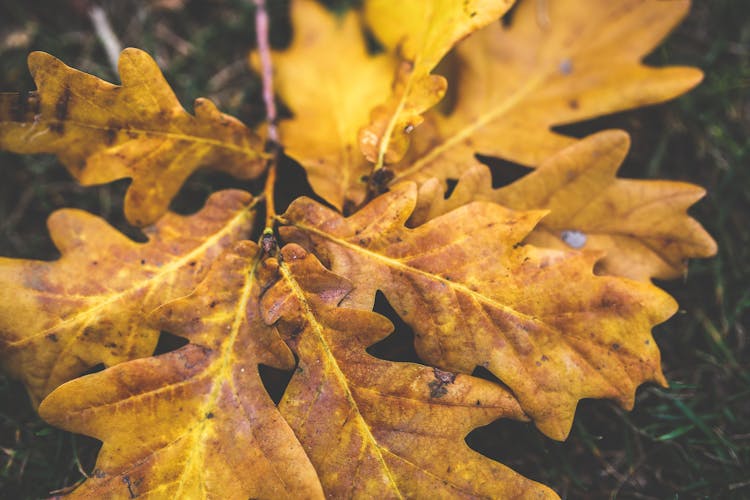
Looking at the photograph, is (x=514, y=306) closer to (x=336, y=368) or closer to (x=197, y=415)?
(x=336, y=368)

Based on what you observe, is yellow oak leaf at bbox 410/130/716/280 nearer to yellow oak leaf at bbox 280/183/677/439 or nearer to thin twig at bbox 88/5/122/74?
yellow oak leaf at bbox 280/183/677/439

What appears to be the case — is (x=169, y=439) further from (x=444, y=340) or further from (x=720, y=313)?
(x=720, y=313)

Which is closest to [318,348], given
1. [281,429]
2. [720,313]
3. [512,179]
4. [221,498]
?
[281,429]

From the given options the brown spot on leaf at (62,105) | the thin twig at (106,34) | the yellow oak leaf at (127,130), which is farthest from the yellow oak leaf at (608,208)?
the thin twig at (106,34)

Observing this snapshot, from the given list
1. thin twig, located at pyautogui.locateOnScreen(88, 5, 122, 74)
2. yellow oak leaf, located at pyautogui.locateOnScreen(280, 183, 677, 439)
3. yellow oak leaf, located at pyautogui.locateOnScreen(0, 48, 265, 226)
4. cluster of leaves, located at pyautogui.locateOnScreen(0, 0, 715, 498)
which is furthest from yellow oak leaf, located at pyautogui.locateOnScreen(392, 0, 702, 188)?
thin twig, located at pyautogui.locateOnScreen(88, 5, 122, 74)

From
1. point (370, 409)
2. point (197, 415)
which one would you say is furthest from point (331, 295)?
point (197, 415)

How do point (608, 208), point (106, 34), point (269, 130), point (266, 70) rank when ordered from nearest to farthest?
point (608, 208) < point (269, 130) < point (266, 70) < point (106, 34)
